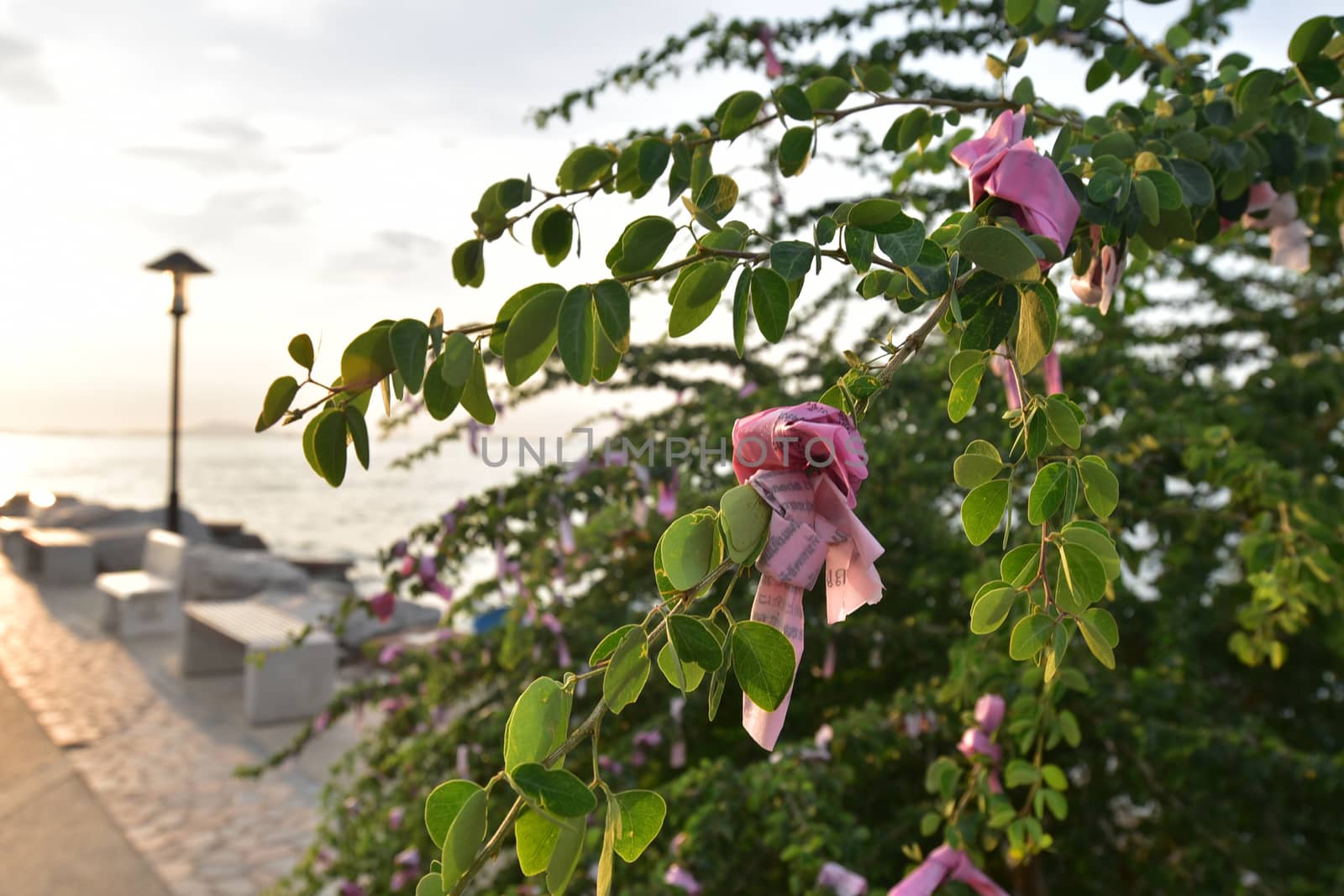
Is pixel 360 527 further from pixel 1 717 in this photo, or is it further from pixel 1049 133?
pixel 1049 133

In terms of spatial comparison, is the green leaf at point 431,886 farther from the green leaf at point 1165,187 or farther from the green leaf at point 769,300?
the green leaf at point 1165,187

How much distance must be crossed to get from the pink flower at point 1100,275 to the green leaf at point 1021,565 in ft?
0.86

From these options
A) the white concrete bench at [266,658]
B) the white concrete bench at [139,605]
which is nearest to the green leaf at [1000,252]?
the white concrete bench at [266,658]

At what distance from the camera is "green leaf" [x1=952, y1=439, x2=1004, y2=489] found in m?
0.69

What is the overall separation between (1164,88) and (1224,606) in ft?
6.26

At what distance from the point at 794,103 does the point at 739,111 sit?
13 centimetres

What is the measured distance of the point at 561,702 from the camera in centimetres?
54

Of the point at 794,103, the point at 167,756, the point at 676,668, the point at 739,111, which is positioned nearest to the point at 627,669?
the point at 676,668

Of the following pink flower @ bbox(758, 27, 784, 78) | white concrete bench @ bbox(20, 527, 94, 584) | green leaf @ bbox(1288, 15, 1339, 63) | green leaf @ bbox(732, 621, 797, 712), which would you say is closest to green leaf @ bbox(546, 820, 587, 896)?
green leaf @ bbox(732, 621, 797, 712)

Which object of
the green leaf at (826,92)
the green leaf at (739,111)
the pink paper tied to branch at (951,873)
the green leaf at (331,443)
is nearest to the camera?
the green leaf at (331,443)

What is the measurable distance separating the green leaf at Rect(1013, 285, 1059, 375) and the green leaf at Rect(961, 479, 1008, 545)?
0.09m

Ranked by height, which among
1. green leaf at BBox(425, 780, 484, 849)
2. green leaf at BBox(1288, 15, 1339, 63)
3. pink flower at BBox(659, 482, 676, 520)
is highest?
green leaf at BBox(1288, 15, 1339, 63)

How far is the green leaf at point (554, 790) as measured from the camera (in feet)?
1.58

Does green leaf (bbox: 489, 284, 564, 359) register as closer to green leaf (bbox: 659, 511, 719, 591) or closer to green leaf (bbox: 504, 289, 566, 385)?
green leaf (bbox: 504, 289, 566, 385)
